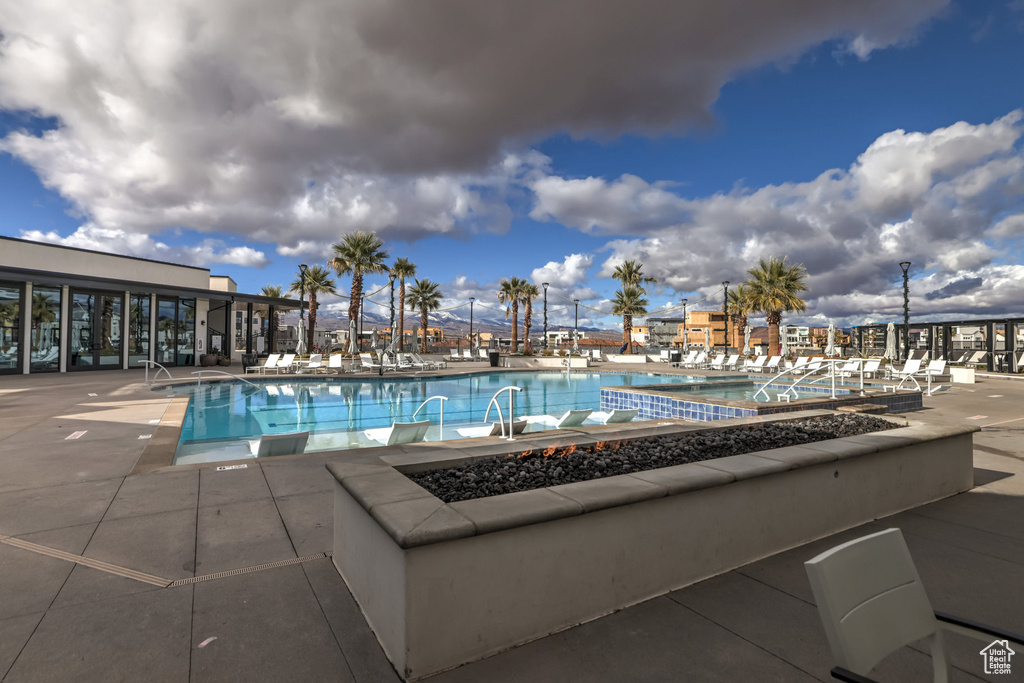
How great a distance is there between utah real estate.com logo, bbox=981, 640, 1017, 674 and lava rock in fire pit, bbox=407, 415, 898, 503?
174 cm

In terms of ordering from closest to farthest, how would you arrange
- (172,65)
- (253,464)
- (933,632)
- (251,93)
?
(933,632), (253,464), (172,65), (251,93)

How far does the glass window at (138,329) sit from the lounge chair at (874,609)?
84.7 feet

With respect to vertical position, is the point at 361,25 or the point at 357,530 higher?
the point at 361,25

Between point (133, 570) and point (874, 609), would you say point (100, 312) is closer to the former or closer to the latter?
point (133, 570)

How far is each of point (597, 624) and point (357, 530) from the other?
1310 millimetres

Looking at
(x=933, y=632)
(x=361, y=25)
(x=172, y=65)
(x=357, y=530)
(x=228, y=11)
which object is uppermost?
(x=172, y=65)

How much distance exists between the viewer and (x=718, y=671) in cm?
188

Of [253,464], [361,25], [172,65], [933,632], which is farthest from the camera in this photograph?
[172,65]

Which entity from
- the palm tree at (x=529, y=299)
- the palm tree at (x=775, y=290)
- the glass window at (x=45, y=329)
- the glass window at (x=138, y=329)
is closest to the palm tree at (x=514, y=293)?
the palm tree at (x=529, y=299)

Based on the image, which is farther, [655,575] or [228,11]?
[228,11]

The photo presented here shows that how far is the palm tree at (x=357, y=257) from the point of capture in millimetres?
28781

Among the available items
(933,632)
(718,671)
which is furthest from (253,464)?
(933,632)

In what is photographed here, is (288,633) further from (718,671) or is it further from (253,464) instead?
(253,464)

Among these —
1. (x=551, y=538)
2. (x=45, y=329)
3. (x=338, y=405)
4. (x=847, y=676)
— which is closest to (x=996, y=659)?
(x=847, y=676)
